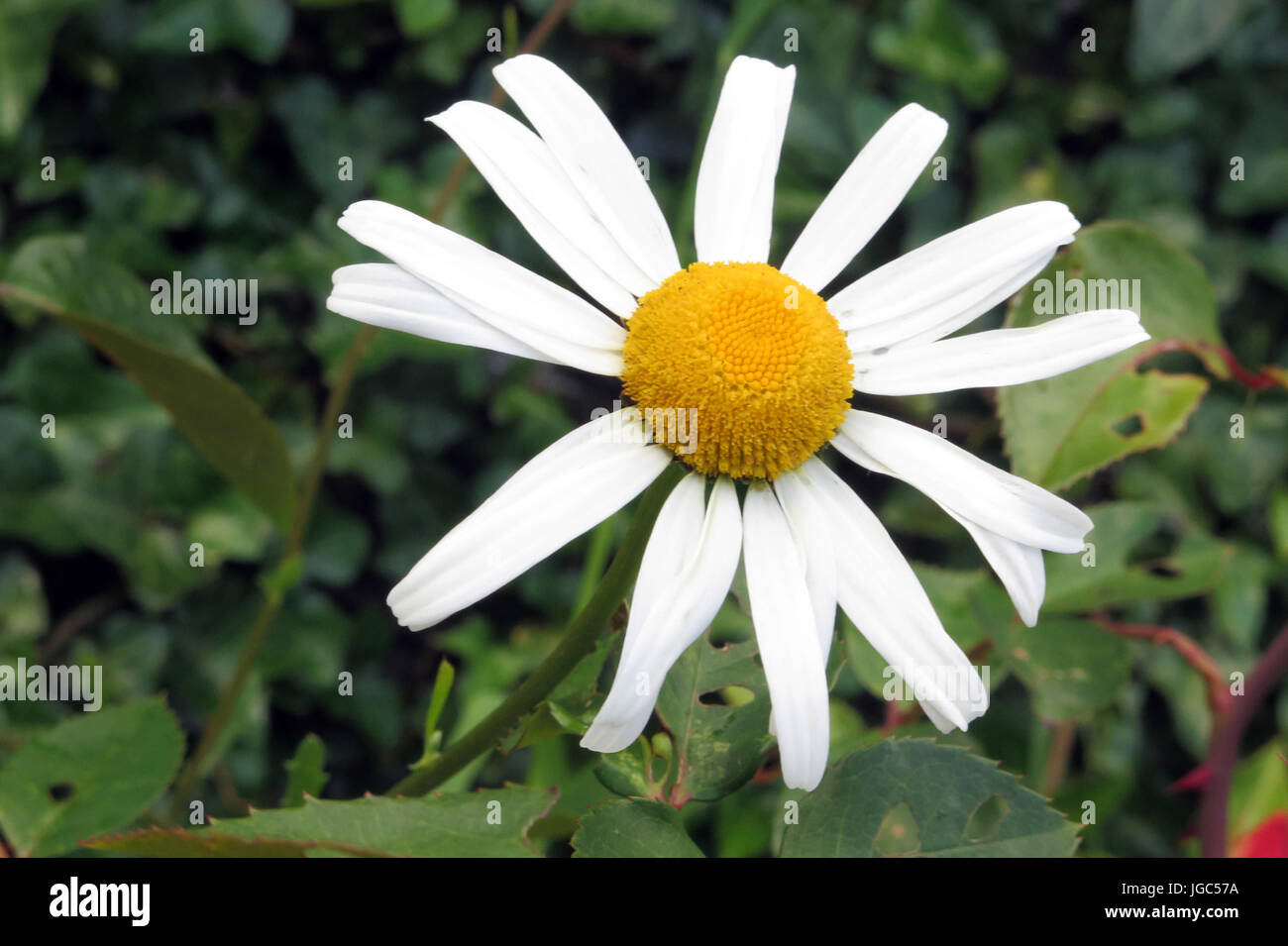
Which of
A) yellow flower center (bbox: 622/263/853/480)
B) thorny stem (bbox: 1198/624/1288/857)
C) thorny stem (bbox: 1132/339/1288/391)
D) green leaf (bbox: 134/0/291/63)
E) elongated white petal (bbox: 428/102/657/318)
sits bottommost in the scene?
thorny stem (bbox: 1198/624/1288/857)

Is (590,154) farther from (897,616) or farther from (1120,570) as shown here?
(1120,570)

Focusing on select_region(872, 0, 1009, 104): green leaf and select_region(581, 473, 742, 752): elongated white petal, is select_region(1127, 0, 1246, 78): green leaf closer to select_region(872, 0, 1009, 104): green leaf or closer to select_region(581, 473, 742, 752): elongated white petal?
select_region(872, 0, 1009, 104): green leaf

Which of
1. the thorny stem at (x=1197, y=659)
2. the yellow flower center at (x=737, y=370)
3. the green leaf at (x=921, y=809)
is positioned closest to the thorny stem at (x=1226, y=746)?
the thorny stem at (x=1197, y=659)

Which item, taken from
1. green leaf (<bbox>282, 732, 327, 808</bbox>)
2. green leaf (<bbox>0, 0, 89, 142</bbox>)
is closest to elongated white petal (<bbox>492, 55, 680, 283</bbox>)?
green leaf (<bbox>282, 732, 327, 808</bbox>)

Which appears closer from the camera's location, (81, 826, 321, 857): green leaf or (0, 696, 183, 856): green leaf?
(81, 826, 321, 857): green leaf

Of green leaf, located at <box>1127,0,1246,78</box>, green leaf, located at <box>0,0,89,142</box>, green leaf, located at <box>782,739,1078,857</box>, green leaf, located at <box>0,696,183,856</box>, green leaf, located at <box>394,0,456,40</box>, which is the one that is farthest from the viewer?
green leaf, located at <box>1127,0,1246,78</box>
